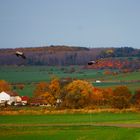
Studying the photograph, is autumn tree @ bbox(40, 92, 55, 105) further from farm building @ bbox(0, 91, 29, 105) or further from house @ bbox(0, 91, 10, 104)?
house @ bbox(0, 91, 10, 104)

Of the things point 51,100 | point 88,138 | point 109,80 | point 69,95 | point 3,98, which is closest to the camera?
point 88,138

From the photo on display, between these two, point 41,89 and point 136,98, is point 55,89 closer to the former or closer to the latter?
point 41,89

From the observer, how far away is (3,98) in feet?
336

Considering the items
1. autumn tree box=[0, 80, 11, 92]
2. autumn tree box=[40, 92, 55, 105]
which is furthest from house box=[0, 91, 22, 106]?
autumn tree box=[0, 80, 11, 92]

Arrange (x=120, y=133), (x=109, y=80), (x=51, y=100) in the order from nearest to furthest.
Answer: (x=120, y=133)
(x=51, y=100)
(x=109, y=80)

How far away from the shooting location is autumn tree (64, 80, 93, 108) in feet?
247

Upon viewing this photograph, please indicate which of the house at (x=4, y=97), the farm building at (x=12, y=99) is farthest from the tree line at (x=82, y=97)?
the house at (x=4, y=97)

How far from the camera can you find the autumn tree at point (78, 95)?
7525cm

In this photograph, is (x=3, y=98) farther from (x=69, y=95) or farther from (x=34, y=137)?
(x=34, y=137)

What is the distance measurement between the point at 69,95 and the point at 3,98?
2919 centimetres

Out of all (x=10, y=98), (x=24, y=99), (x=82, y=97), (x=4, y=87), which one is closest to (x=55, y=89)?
(x=24, y=99)

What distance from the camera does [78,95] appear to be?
255 feet

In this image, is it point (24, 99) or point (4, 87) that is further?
point (4, 87)

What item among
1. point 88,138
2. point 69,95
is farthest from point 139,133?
point 69,95
